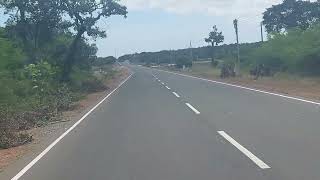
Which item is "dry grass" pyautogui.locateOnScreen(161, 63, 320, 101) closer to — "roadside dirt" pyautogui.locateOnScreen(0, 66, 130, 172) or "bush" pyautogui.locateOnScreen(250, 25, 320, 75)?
"bush" pyautogui.locateOnScreen(250, 25, 320, 75)

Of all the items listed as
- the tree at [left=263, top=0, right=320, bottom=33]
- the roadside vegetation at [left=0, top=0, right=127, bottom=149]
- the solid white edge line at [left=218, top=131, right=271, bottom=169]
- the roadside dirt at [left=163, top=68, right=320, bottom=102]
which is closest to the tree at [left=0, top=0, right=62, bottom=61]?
the roadside vegetation at [left=0, top=0, right=127, bottom=149]

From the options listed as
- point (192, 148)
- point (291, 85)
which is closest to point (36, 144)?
point (192, 148)

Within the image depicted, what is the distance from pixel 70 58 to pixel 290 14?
43846mm

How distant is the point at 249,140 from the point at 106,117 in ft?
26.1

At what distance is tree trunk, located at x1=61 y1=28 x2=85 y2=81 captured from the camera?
1593 inches

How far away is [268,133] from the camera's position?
11852 millimetres

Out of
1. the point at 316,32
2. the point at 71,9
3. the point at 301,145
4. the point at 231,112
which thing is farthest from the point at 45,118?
the point at 316,32

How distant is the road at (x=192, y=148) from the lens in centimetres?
803

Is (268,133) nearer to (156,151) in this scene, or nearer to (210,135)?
(210,135)

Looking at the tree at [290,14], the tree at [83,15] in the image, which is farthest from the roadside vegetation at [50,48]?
the tree at [290,14]

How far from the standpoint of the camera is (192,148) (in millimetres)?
10336

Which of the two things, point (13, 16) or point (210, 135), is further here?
point (13, 16)

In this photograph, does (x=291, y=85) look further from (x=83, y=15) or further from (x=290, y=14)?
(x=290, y=14)

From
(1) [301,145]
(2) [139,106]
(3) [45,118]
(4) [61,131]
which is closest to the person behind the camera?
(1) [301,145]
